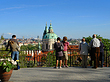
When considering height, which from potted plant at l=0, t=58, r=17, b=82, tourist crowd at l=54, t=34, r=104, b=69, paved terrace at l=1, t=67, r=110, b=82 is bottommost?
paved terrace at l=1, t=67, r=110, b=82

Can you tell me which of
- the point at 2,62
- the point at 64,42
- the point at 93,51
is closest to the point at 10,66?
the point at 2,62

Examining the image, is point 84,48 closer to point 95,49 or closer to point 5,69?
point 95,49

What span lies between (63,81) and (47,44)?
14414 cm

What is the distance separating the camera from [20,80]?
23.3ft

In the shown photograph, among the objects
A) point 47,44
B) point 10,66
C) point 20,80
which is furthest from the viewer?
point 47,44

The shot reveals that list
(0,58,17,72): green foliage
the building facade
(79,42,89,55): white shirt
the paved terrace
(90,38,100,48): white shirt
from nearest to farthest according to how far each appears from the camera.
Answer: (0,58,17,72): green foliage < the paved terrace < (90,38,100,48): white shirt < (79,42,89,55): white shirt < the building facade

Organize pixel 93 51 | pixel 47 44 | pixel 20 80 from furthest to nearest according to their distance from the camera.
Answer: pixel 47 44, pixel 93 51, pixel 20 80

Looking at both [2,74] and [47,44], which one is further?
[47,44]

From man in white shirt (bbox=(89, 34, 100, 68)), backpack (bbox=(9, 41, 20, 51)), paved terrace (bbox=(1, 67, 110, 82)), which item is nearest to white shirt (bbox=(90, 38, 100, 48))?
man in white shirt (bbox=(89, 34, 100, 68))

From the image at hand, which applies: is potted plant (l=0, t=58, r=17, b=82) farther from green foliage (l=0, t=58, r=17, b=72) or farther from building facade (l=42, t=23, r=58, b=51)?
building facade (l=42, t=23, r=58, b=51)

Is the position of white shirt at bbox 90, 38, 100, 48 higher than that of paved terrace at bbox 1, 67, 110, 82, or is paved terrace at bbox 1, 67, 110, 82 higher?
white shirt at bbox 90, 38, 100, 48

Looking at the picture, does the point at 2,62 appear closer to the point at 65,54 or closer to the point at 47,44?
the point at 65,54

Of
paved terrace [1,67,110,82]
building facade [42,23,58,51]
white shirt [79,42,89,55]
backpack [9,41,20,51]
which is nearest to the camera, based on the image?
paved terrace [1,67,110,82]

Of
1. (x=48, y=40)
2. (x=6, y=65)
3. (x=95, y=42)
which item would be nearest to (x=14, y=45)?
(x=6, y=65)
